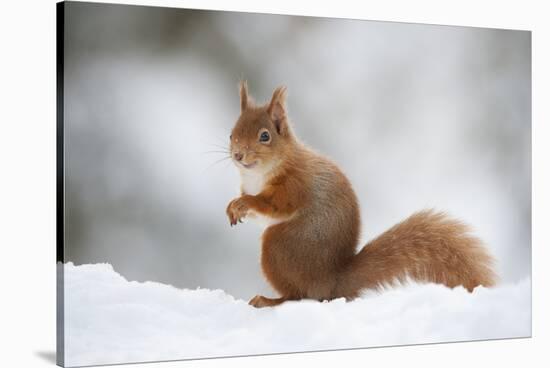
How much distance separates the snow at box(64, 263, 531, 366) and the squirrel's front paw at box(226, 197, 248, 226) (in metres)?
0.37

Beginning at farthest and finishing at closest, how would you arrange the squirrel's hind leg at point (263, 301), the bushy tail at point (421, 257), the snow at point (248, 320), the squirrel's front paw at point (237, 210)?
the bushy tail at point (421, 257), the squirrel's hind leg at point (263, 301), the squirrel's front paw at point (237, 210), the snow at point (248, 320)

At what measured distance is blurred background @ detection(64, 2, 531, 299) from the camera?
4672 millimetres

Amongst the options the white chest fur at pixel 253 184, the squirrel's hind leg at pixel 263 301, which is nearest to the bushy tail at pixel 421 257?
the squirrel's hind leg at pixel 263 301

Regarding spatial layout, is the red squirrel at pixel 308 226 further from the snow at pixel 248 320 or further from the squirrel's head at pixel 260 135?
the snow at pixel 248 320

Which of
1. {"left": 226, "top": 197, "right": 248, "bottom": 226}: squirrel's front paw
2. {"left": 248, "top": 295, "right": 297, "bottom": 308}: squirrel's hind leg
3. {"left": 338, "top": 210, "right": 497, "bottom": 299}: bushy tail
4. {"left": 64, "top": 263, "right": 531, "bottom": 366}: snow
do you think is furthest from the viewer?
{"left": 338, "top": 210, "right": 497, "bottom": 299}: bushy tail

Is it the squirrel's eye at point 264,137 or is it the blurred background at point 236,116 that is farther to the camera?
the squirrel's eye at point 264,137

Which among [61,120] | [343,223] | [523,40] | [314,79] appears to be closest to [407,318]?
[343,223]

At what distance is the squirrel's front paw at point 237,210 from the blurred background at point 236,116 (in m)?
0.05

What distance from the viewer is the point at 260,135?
16.3 ft

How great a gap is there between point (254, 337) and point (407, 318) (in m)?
0.91

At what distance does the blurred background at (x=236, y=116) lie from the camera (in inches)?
184

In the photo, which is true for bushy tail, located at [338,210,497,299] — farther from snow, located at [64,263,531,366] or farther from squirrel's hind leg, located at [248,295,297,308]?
squirrel's hind leg, located at [248,295,297,308]

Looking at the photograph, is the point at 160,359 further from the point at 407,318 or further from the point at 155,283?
the point at 407,318

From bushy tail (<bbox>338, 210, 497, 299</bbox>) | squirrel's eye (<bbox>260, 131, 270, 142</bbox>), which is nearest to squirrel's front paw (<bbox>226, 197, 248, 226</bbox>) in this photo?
squirrel's eye (<bbox>260, 131, 270, 142</bbox>)
